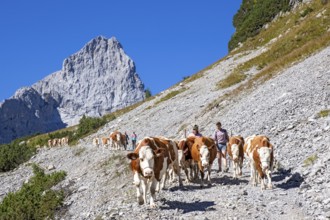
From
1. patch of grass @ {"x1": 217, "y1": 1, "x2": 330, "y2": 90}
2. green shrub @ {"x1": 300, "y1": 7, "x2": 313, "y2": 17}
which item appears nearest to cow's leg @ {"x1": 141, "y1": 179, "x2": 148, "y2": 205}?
patch of grass @ {"x1": 217, "y1": 1, "x2": 330, "y2": 90}

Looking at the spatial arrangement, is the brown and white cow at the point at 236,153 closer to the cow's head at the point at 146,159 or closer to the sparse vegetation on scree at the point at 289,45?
the cow's head at the point at 146,159

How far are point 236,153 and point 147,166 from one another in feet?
22.4

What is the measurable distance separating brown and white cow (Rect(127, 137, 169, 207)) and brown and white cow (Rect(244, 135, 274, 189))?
3.69 m

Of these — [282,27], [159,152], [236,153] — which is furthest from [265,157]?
[282,27]

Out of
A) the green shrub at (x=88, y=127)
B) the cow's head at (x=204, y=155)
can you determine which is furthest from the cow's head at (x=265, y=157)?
the green shrub at (x=88, y=127)

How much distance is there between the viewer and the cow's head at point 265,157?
1582 centimetres

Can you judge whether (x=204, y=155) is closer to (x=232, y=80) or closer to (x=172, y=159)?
(x=172, y=159)

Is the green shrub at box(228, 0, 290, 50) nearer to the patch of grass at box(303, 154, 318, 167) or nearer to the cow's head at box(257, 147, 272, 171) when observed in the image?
the patch of grass at box(303, 154, 318, 167)

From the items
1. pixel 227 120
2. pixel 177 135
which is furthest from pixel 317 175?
pixel 177 135

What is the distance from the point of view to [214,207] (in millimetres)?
14148

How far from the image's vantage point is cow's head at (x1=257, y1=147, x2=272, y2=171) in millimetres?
15825

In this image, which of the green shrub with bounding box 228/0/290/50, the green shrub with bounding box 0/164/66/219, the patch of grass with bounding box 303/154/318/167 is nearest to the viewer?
the patch of grass with bounding box 303/154/318/167

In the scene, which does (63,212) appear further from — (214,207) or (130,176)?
(214,207)

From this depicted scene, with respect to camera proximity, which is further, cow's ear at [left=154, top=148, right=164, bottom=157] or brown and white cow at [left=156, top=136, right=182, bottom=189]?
brown and white cow at [left=156, top=136, right=182, bottom=189]
